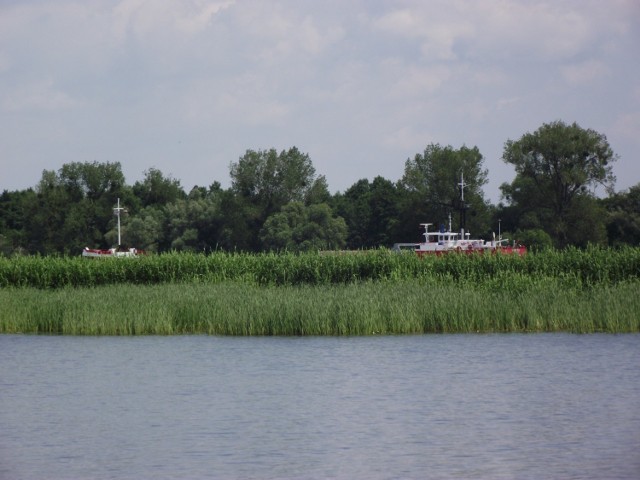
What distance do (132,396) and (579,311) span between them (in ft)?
44.1

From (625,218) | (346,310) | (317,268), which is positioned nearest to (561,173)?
(625,218)

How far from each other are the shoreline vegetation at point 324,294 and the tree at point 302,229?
42991 mm

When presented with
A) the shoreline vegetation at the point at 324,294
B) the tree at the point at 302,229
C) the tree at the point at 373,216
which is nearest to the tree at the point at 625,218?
the tree at the point at 373,216

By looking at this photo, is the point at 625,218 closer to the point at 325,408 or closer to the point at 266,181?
the point at 266,181

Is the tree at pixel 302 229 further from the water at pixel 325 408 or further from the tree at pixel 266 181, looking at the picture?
the water at pixel 325 408

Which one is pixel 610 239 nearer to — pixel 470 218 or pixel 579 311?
pixel 470 218

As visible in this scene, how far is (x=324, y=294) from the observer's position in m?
33.0

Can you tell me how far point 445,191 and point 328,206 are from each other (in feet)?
41.8

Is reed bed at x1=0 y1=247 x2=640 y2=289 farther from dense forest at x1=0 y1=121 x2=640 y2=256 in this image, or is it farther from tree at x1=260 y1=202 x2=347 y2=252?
tree at x1=260 y1=202 x2=347 y2=252

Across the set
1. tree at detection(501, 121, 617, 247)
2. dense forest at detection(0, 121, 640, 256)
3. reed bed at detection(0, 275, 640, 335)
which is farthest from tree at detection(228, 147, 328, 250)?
reed bed at detection(0, 275, 640, 335)

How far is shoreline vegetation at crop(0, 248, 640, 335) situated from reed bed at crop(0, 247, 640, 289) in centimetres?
5

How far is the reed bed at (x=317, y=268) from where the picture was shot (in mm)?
36156

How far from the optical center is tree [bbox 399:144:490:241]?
82312 mm

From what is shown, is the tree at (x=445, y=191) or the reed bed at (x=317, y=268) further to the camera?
the tree at (x=445, y=191)
